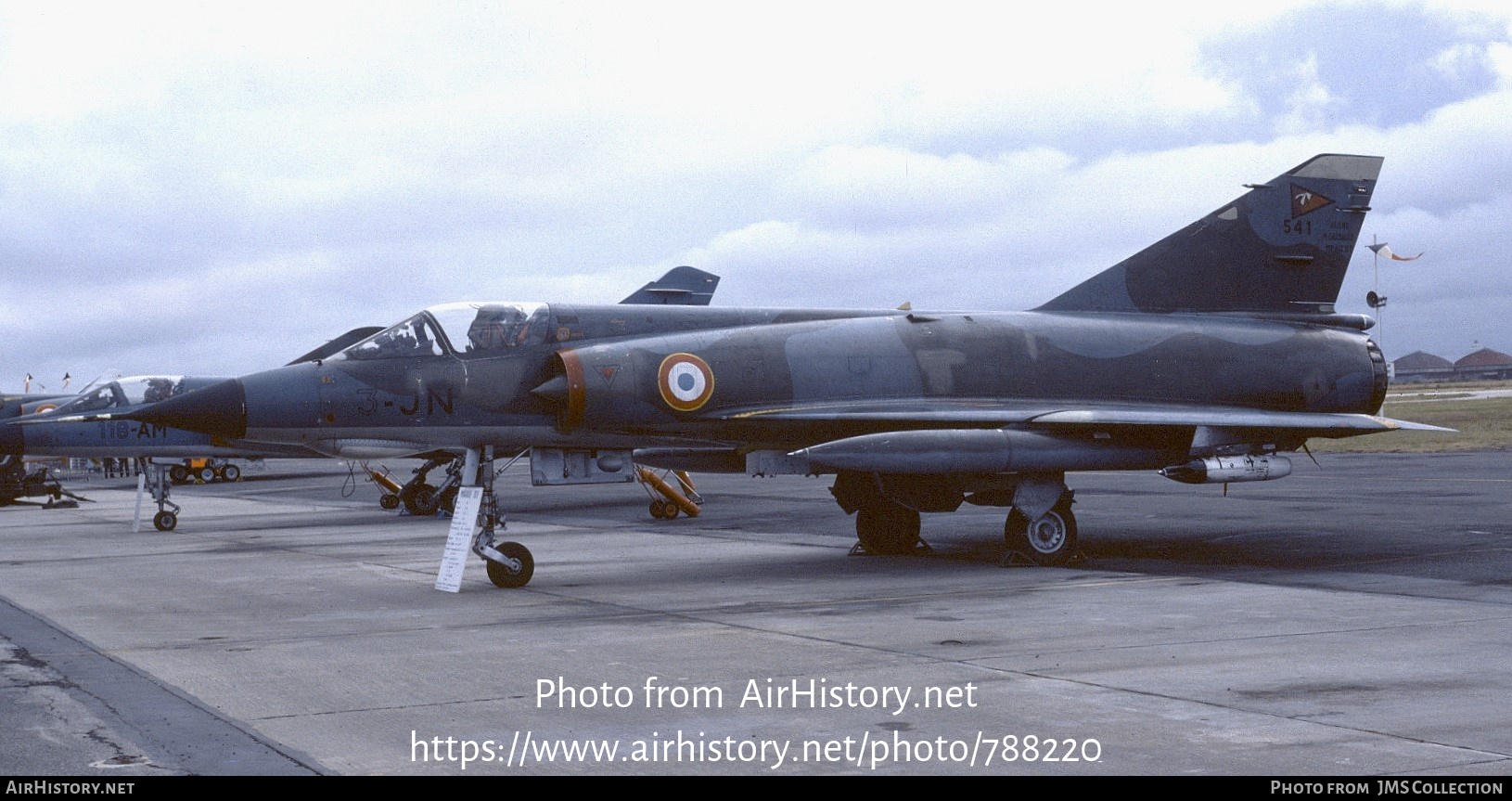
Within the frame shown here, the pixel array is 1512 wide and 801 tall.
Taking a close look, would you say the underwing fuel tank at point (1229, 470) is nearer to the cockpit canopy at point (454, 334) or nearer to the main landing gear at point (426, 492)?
the cockpit canopy at point (454, 334)

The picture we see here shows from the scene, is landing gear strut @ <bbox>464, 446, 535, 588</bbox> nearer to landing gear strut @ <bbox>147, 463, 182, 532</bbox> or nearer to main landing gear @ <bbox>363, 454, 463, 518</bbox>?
Answer: main landing gear @ <bbox>363, 454, 463, 518</bbox>

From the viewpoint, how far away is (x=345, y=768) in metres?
6.32

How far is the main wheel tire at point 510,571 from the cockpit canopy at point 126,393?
1645cm

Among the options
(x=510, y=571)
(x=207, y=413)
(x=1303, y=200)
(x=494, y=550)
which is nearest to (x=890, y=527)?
(x=510, y=571)

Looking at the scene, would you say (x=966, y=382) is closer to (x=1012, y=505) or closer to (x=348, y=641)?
(x=1012, y=505)

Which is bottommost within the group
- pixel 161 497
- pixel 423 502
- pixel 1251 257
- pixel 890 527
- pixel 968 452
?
pixel 423 502

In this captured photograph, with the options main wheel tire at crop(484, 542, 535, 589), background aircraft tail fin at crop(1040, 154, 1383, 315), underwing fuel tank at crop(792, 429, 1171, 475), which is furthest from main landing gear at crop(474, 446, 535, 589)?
background aircraft tail fin at crop(1040, 154, 1383, 315)

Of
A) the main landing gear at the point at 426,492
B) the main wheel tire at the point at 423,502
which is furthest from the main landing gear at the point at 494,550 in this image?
the main wheel tire at the point at 423,502

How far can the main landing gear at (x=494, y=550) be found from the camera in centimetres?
1403

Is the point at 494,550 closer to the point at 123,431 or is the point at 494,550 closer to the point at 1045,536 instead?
the point at 1045,536

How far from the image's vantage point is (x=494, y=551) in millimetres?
14109

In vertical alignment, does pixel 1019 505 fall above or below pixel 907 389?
below

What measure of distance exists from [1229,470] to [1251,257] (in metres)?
3.61

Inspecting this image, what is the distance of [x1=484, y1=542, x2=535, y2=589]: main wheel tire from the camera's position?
14133 mm
